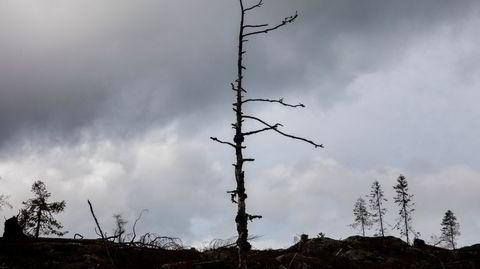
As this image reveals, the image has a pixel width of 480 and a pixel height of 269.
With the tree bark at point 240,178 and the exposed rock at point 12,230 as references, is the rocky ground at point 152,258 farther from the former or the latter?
the tree bark at point 240,178

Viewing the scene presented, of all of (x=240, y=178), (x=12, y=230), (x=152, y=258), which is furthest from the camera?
(x=12, y=230)

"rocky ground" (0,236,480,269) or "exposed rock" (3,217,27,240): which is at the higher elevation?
"exposed rock" (3,217,27,240)

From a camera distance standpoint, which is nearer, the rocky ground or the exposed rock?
the rocky ground

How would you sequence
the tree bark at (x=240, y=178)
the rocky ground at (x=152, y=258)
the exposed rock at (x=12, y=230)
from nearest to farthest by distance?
the tree bark at (x=240, y=178)
the rocky ground at (x=152, y=258)
the exposed rock at (x=12, y=230)

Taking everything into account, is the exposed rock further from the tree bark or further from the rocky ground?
the tree bark

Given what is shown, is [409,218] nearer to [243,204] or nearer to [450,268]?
[450,268]

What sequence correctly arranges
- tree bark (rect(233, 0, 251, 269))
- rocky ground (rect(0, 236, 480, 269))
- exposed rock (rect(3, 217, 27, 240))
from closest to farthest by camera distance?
tree bark (rect(233, 0, 251, 269))
rocky ground (rect(0, 236, 480, 269))
exposed rock (rect(3, 217, 27, 240))

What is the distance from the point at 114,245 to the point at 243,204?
7201 mm

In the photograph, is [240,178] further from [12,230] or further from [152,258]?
[12,230]

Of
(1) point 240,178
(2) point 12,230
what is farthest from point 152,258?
(1) point 240,178

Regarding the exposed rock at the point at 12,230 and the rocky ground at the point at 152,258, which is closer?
the rocky ground at the point at 152,258

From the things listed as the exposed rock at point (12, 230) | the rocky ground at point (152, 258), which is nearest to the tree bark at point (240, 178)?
the rocky ground at point (152, 258)

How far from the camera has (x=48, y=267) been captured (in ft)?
50.9

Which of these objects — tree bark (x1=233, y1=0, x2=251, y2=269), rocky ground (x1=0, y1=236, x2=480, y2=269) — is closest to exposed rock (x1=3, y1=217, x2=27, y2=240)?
rocky ground (x1=0, y1=236, x2=480, y2=269)
